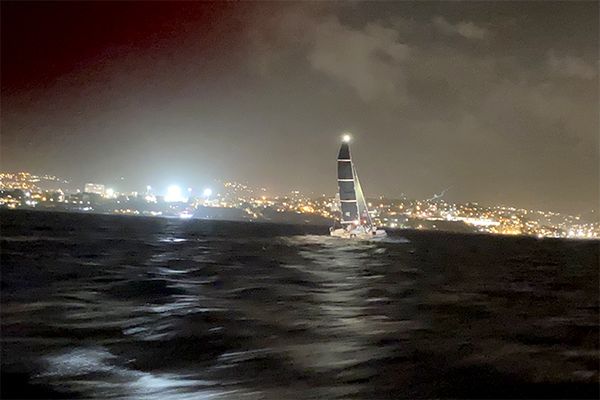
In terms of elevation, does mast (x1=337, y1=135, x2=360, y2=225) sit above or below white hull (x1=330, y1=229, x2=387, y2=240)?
above

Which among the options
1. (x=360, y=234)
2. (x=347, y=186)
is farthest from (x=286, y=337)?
(x=360, y=234)

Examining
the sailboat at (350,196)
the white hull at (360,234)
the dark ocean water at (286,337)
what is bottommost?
the white hull at (360,234)

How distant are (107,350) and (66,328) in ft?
11.5

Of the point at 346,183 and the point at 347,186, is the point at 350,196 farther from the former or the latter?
the point at 346,183

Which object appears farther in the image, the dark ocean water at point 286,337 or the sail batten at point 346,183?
the sail batten at point 346,183

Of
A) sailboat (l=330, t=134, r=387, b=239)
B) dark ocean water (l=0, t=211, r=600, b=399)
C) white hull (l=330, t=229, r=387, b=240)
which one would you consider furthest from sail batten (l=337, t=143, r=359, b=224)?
dark ocean water (l=0, t=211, r=600, b=399)

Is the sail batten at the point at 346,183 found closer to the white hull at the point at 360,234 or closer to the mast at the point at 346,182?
the mast at the point at 346,182

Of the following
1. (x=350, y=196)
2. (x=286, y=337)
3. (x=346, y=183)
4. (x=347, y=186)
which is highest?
(x=346, y=183)

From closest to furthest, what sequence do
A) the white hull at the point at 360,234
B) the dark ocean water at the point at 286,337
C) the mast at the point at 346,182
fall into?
the dark ocean water at the point at 286,337 → the mast at the point at 346,182 → the white hull at the point at 360,234

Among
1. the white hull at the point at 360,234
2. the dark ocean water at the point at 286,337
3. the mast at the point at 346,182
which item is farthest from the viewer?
the white hull at the point at 360,234

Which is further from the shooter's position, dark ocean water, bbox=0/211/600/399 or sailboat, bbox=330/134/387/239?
sailboat, bbox=330/134/387/239

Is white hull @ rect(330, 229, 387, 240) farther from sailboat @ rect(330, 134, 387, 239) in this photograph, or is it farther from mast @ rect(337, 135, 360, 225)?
mast @ rect(337, 135, 360, 225)

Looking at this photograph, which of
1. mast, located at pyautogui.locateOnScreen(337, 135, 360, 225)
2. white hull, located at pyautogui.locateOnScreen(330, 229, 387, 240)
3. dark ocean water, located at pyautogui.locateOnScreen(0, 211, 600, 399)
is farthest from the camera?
white hull, located at pyautogui.locateOnScreen(330, 229, 387, 240)

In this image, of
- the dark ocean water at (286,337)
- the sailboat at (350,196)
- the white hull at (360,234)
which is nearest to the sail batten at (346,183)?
the sailboat at (350,196)
